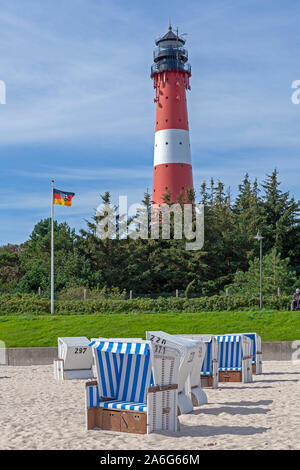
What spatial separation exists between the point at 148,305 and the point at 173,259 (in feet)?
48.3

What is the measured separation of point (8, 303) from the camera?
107ft

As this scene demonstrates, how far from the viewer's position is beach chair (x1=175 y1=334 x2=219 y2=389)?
13734mm

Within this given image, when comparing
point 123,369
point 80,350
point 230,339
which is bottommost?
point 80,350

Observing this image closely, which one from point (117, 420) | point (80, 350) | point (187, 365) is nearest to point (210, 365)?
point (187, 365)

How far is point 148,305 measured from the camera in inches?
1223

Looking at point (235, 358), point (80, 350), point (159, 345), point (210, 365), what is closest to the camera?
point (159, 345)

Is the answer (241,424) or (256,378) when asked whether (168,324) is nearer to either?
(256,378)

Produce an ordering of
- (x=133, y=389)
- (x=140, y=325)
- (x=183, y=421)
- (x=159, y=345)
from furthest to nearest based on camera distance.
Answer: (x=140, y=325) < (x=183, y=421) < (x=159, y=345) < (x=133, y=389)

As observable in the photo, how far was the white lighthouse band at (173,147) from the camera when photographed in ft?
154

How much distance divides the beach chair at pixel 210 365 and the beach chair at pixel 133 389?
16.1 feet

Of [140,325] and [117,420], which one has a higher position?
[140,325]

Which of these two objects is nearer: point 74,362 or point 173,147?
point 74,362

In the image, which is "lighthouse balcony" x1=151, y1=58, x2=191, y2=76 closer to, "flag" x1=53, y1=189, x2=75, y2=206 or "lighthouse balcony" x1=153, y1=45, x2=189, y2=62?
"lighthouse balcony" x1=153, y1=45, x2=189, y2=62

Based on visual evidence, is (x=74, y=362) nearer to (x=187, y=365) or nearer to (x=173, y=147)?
(x=187, y=365)
